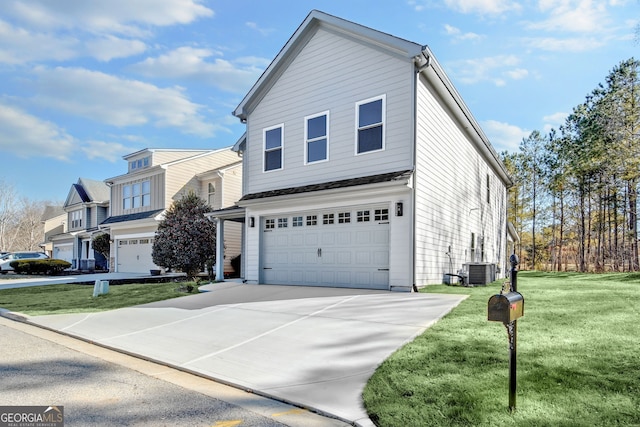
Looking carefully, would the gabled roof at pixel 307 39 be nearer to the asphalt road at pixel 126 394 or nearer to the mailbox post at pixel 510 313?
the mailbox post at pixel 510 313

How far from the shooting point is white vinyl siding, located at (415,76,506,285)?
430 inches

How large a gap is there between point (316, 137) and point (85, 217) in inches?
1165

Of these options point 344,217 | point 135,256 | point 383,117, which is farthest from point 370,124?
point 135,256

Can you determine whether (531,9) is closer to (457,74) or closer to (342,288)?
(457,74)

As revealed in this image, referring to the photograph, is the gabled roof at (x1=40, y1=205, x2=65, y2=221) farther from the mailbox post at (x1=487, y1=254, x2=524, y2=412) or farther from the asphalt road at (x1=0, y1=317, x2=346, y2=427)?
the mailbox post at (x1=487, y1=254, x2=524, y2=412)

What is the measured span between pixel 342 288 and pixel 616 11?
10.8 metres

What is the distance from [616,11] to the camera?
36.9ft

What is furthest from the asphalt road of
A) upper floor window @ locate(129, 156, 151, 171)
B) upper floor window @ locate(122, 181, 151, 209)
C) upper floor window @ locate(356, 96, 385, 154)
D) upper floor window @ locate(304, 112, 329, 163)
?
upper floor window @ locate(129, 156, 151, 171)

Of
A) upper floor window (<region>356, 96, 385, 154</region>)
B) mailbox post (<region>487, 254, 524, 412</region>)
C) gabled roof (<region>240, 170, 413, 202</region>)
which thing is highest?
upper floor window (<region>356, 96, 385, 154</region>)

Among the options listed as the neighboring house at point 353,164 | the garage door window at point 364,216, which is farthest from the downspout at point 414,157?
the garage door window at point 364,216

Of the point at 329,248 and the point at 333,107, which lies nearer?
the point at 329,248

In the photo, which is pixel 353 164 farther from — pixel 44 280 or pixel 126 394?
pixel 44 280

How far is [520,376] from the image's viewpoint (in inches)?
159

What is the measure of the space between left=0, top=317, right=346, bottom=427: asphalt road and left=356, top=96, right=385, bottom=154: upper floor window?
312 inches
